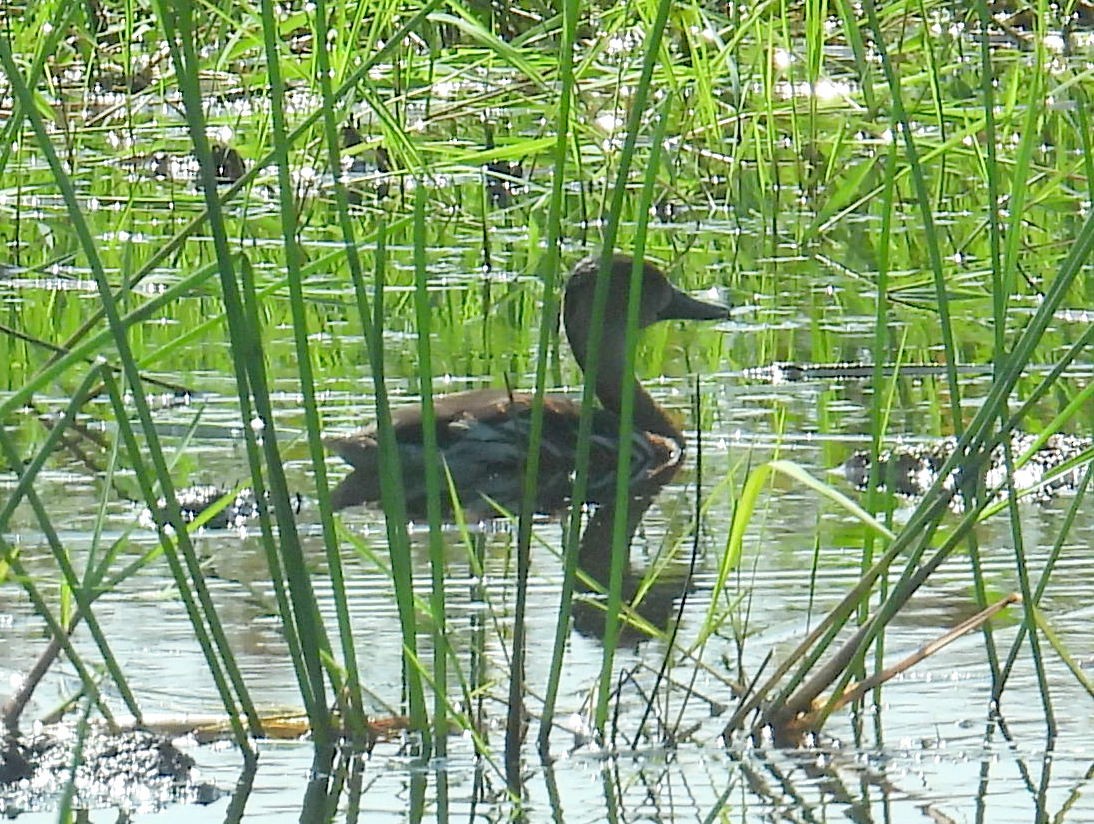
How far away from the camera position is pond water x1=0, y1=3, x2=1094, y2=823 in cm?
347

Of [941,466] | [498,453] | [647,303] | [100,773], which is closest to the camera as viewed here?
[100,773]

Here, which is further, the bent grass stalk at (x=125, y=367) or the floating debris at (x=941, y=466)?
the floating debris at (x=941, y=466)

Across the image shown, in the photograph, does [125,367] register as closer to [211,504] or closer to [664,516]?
[211,504]

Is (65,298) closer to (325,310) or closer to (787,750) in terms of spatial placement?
(325,310)

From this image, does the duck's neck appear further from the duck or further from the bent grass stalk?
the bent grass stalk

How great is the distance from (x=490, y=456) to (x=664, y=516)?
30.1 inches

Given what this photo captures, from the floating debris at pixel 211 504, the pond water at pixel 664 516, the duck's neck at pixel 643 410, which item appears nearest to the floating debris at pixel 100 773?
the pond water at pixel 664 516

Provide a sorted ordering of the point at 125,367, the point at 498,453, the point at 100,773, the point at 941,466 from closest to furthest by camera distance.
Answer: the point at 125,367
the point at 100,773
the point at 941,466
the point at 498,453

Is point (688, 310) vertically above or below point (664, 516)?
above

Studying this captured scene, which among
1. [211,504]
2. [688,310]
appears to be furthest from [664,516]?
[688,310]

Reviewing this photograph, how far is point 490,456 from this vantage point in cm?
643

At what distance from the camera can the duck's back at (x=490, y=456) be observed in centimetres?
611

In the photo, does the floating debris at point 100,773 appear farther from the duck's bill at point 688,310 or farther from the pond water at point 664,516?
the duck's bill at point 688,310

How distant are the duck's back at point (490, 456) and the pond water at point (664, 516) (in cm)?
11
